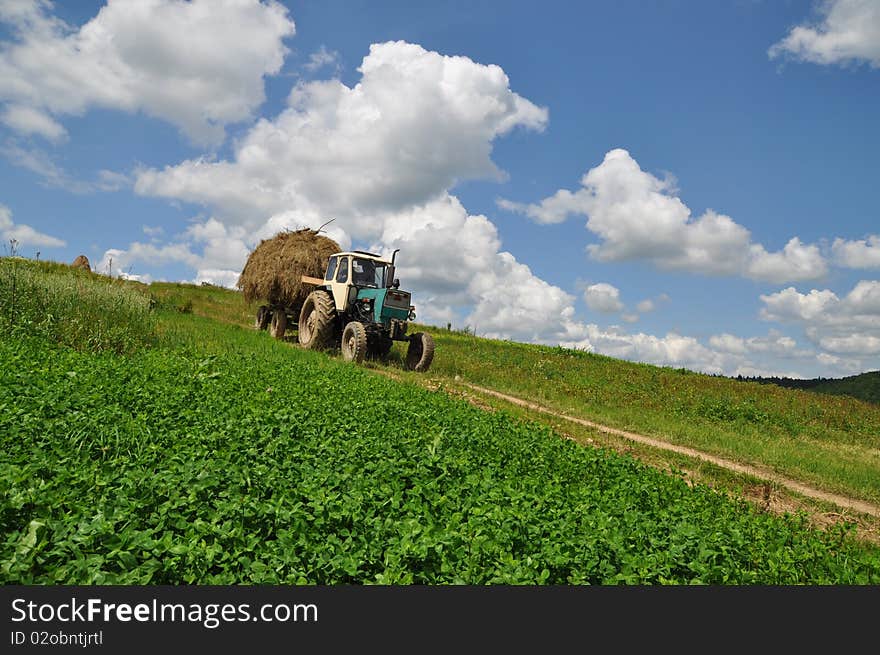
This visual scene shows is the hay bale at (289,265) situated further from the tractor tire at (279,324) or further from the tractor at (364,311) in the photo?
the tractor at (364,311)

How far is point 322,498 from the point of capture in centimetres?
454

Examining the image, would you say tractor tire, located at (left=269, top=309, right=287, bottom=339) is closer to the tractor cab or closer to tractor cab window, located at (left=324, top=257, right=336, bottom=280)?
tractor cab window, located at (left=324, top=257, right=336, bottom=280)

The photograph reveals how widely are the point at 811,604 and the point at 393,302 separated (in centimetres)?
1365

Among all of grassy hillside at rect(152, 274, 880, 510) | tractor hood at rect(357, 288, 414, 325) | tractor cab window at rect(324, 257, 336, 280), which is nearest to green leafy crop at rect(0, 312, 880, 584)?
grassy hillside at rect(152, 274, 880, 510)

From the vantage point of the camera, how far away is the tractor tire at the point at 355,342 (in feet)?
51.3

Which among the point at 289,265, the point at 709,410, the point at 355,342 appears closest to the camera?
the point at 355,342

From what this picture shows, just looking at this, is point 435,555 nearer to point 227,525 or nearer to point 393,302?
point 227,525

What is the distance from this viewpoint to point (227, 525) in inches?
157

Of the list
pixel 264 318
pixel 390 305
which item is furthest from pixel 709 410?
pixel 264 318

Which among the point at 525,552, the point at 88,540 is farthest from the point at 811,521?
the point at 88,540

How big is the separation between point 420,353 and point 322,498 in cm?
1274

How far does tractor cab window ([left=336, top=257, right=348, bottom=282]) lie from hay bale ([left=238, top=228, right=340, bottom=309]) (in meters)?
1.98

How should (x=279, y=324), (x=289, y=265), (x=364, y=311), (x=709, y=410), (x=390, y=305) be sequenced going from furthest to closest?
(x=279, y=324) < (x=289, y=265) < (x=709, y=410) < (x=364, y=311) < (x=390, y=305)

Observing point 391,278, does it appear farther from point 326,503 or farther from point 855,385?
point 855,385
